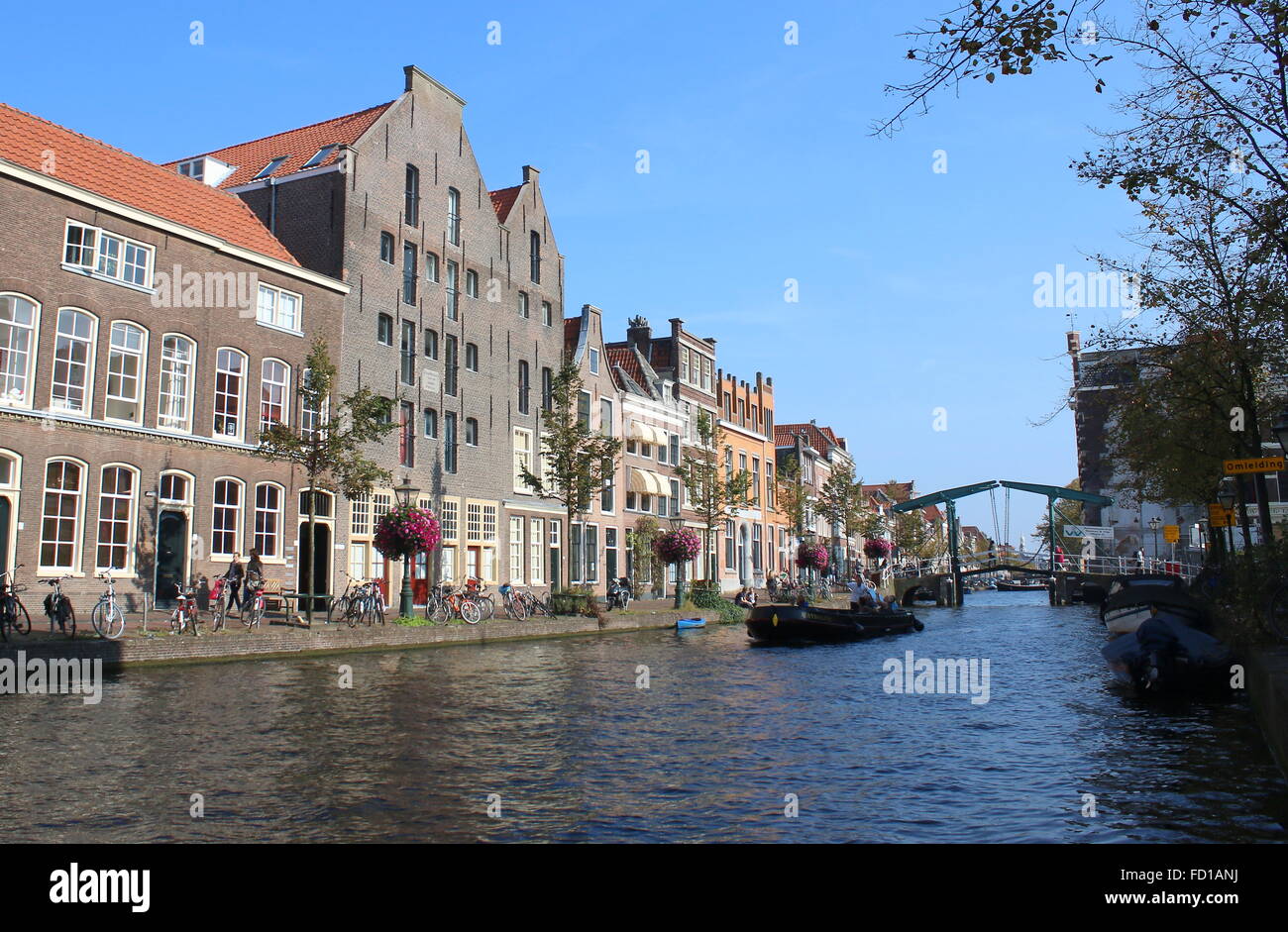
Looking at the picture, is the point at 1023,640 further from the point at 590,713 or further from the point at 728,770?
the point at 728,770

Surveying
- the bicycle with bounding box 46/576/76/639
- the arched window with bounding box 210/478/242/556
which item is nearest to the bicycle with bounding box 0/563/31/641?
the bicycle with bounding box 46/576/76/639

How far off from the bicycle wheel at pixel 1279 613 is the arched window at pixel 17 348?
1023 inches

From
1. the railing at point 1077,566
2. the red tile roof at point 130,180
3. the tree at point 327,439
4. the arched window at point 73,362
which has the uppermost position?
the red tile roof at point 130,180

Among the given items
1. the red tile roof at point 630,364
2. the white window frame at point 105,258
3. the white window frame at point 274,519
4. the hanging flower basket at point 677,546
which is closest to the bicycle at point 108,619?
the white window frame at point 105,258

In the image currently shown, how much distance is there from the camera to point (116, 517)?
27.2m

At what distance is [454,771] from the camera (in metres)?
10.3

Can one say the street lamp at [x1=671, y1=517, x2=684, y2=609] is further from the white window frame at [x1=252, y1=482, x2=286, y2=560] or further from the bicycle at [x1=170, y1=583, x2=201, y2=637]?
the bicycle at [x1=170, y1=583, x2=201, y2=637]

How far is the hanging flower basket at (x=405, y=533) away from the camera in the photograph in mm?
29906

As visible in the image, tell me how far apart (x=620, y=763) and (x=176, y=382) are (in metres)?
23.2

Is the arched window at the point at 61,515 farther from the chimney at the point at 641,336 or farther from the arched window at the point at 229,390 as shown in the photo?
the chimney at the point at 641,336

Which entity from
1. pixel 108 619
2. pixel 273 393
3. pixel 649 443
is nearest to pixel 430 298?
pixel 273 393

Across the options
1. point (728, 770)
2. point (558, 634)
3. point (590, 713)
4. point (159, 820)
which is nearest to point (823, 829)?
point (728, 770)

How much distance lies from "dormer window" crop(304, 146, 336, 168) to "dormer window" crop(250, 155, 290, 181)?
4.66ft
